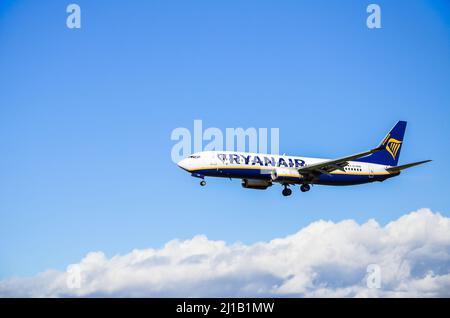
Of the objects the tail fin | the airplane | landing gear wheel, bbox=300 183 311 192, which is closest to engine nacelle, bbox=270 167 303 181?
the airplane

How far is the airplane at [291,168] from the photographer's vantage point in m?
110

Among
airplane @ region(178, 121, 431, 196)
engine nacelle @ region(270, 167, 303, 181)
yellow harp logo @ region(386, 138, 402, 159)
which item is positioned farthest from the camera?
yellow harp logo @ region(386, 138, 402, 159)

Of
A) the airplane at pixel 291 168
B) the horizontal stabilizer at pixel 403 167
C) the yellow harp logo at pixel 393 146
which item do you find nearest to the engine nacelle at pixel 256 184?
the airplane at pixel 291 168

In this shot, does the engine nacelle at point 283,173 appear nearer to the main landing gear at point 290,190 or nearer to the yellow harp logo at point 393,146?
the main landing gear at point 290,190

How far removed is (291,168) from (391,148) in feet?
73.6

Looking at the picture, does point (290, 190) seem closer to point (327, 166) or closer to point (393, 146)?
point (327, 166)

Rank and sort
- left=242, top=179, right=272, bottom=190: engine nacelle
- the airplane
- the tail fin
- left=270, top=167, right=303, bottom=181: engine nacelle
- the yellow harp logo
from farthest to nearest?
1. the yellow harp logo
2. the tail fin
3. left=242, top=179, right=272, bottom=190: engine nacelle
4. left=270, top=167, right=303, bottom=181: engine nacelle
5. the airplane

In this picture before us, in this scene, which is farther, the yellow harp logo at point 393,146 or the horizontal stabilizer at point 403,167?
the yellow harp logo at point 393,146

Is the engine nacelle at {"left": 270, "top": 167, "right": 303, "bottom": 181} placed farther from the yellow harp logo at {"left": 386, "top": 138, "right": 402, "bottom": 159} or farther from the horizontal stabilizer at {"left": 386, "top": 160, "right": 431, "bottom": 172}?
the yellow harp logo at {"left": 386, "top": 138, "right": 402, "bottom": 159}

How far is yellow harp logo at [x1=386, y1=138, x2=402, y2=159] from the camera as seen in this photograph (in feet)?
426

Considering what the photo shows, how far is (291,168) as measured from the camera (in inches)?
4564

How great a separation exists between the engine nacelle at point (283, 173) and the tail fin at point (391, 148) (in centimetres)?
1530

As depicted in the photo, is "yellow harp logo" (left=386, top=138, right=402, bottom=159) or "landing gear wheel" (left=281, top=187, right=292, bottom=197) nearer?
"landing gear wheel" (left=281, top=187, right=292, bottom=197)
